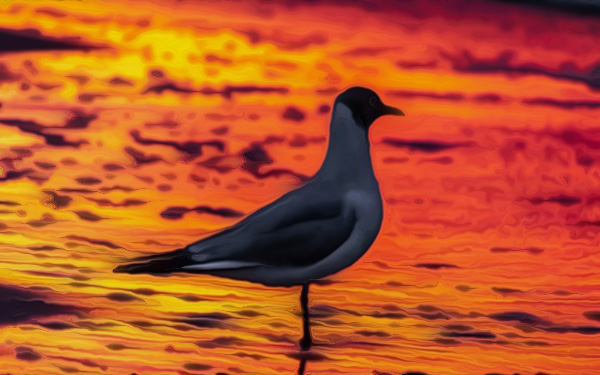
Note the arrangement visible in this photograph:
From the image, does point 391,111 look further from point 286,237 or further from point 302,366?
point 302,366

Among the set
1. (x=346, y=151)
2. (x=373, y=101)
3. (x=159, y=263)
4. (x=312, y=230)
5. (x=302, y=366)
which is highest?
(x=373, y=101)

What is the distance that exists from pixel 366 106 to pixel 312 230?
0.25 meters

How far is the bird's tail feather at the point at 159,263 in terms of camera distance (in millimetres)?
1354

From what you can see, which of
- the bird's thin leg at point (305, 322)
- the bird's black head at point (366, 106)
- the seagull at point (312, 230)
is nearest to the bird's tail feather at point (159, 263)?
the seagull at point (312, 230)

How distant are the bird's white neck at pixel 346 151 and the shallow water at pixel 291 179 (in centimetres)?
2

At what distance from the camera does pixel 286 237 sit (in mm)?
1313

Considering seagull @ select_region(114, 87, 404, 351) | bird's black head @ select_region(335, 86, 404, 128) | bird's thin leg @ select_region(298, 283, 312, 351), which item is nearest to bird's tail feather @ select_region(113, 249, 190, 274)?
seagull @ select_region(114, 87, 404, 351)

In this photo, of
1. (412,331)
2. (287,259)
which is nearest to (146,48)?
(287,259)

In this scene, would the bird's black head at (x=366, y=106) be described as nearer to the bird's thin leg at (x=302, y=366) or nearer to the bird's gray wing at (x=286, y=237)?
the bird's gray wing at (x=286, y=237)

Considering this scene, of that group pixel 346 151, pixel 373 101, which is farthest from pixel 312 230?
pixel 373 101

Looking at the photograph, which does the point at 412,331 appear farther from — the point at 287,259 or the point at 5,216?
the point at 5,216

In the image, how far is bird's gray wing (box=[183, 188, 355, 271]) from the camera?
1314mm

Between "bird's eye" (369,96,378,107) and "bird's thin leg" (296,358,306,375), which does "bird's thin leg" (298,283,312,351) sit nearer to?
"bird's thin leg" (296,358,306,375)

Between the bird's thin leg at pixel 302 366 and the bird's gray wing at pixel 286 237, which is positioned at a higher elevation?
the bird's gray wing at pixel 286 237
